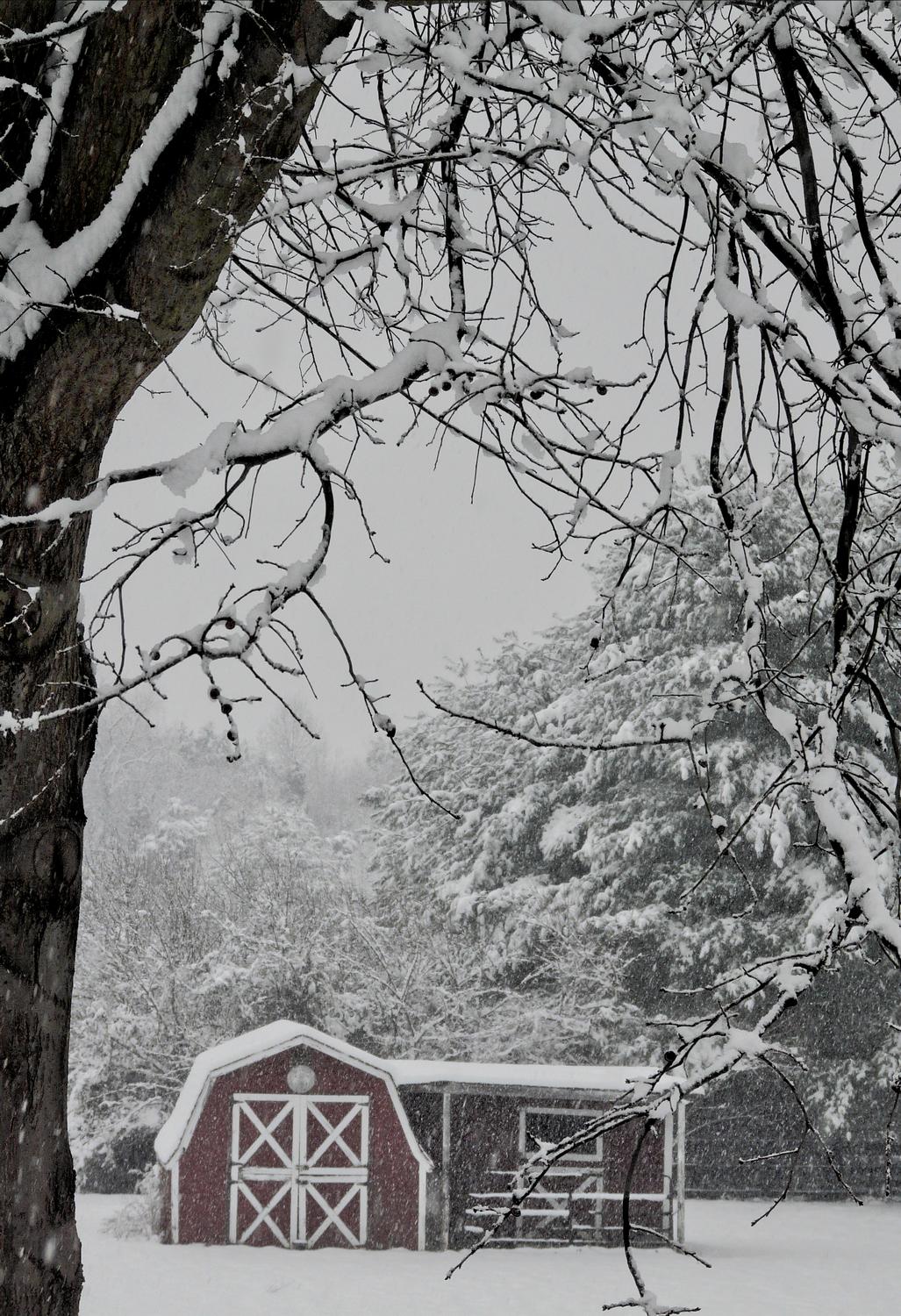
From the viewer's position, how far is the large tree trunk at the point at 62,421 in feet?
7.64

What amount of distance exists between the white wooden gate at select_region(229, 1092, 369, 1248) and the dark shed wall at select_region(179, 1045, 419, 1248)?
12 cm

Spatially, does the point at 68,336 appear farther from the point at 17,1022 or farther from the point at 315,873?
the point at 315,873

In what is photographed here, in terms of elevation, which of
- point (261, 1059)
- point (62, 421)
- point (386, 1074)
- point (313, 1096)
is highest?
point (62, 421)

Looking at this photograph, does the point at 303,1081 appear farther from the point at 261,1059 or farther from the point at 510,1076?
the point at 510,1076

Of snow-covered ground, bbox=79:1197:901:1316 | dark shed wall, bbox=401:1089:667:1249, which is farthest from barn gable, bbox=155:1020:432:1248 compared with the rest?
dark shed wall, bbox=401:1089:667:1249

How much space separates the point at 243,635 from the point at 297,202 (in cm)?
94

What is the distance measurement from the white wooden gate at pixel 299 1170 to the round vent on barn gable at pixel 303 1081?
0.15 meters

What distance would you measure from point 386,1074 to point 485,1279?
10.0ft

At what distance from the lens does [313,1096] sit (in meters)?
17.1

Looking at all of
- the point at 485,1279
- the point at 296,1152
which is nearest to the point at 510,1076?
the point at 485,1279

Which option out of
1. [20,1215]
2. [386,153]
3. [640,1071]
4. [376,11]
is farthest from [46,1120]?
[640,1071]

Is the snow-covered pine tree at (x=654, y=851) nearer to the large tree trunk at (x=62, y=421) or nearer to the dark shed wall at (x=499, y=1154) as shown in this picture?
the dark shed wall at (x=499, y=1154)

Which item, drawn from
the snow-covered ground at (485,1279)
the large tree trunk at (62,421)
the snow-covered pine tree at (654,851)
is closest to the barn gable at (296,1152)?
the snow-covered ground at (485,1279)

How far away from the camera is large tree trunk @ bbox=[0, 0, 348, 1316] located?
7.64 feet
